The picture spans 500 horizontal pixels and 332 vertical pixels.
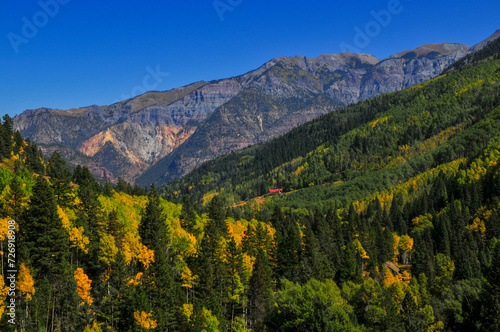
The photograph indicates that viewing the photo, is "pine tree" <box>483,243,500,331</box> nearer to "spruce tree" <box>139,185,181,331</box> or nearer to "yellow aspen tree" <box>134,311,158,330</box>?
"spruce tree" <box>139,185,181,331</box>

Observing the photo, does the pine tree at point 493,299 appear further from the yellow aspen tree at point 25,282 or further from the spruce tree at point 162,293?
the yellow aspen tree at point 25,282

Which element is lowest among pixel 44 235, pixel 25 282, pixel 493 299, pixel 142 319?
pixel 493 299

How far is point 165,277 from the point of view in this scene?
58188mm

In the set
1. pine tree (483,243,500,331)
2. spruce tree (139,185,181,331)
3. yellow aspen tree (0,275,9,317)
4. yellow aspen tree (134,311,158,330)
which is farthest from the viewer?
spruce tree (139,185,181,331)

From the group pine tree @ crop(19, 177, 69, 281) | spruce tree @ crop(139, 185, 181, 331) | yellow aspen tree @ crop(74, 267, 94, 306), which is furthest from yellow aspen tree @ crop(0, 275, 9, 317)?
spruce tree @ crop(139, 185, 181, 331)

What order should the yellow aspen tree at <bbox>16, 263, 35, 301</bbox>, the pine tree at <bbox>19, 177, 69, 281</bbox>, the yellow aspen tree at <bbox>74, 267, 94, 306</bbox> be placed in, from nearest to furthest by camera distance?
the yellow aspen tree at <bbox>16, 263, 35, 301</bbox>
the yellow aspen tree at <bbox>74, 267, 94, 306</bbox>
the pine tree at <bbox>19, 177, 69, 281</bbox>

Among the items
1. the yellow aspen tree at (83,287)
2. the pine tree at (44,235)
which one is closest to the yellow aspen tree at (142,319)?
the yellow aspen tree at (83,287)

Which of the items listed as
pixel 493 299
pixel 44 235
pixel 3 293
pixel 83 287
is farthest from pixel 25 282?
pixel 493 299

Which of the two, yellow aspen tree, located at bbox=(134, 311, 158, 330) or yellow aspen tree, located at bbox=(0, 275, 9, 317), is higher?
yellow aspen tree, located at bbox=(0, 275, 9, 317)

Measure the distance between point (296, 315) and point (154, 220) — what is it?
30.4 metres

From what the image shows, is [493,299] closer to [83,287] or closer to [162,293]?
[162,293]

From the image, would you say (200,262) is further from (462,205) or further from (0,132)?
(462,205)

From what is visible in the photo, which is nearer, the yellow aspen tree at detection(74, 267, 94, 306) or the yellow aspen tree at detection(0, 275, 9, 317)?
the yellow aspen tree at detection(0, 275, 9, 317)

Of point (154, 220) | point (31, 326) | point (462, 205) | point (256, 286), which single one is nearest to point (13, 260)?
point (31, 326)
